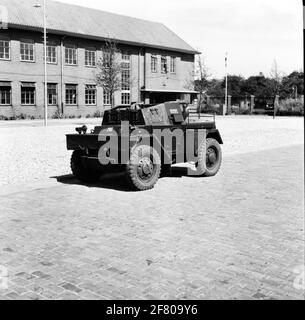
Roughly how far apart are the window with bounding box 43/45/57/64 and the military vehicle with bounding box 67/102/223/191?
28.7 metres

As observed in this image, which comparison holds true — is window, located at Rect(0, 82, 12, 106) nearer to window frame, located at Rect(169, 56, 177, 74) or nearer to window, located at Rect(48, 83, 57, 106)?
window, located at Rect(48, 83, 57, 106)

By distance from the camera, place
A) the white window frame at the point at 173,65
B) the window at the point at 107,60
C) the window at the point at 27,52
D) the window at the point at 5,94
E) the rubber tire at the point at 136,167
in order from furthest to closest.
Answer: the white window frame at the point at 173,65, the window at the point at 27,52, the window at the point at 5,94, the window at the point at 107,60, the rubber tire at the point at 136,167

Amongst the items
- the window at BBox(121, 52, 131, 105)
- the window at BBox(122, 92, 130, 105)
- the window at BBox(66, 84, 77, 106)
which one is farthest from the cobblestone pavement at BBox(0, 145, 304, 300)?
the window at BBox(122, 92, 130, 105)

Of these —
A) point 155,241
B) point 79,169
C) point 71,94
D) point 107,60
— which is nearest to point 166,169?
point 79,169

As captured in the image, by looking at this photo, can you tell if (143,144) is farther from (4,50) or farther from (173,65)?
(173,65)

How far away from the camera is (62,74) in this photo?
37562 mm

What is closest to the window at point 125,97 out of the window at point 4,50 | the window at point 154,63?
the window at point 154,63

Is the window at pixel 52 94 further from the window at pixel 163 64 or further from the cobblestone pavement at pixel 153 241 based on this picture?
the cobblestone pavement at pixel 153 241

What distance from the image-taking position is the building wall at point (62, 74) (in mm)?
34062

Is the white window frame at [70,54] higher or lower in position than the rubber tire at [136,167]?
higher

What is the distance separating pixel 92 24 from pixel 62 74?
667cm

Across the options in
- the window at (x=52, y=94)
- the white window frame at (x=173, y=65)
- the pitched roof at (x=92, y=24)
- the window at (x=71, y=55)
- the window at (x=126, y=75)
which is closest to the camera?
the pitched roof at (x=92, y=24)

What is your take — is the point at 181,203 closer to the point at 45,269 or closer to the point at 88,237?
→ the point at 88,237

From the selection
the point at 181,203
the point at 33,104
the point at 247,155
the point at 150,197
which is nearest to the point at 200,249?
the point at 181,203
